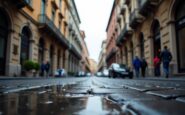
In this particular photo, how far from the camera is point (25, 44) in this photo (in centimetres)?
2000

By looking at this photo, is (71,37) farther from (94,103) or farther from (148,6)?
(94,103)

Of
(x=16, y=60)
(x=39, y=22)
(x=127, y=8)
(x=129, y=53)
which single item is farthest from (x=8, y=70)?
(x=127, y=8)

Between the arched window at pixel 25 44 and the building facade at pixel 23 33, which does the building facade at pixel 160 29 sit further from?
the arched window at pixel 25 44

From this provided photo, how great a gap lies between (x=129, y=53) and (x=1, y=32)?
15684 mm

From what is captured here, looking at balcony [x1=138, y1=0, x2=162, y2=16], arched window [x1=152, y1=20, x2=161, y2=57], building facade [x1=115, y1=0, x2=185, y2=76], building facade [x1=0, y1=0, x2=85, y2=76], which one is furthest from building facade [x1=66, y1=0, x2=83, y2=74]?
arched window [x1=152, y1=20, x2=161, y2=57]

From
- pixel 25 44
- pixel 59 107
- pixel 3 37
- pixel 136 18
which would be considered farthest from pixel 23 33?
pixel 59 107

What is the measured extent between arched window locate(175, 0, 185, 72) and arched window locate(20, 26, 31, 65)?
11.2 metres

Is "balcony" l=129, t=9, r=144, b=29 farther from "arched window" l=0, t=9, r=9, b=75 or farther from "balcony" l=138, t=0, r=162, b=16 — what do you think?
"arched window" l=0, t=9, r=9, b=75

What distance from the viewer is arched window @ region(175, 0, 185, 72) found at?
13.8m

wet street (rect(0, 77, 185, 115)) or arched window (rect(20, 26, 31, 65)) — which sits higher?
arched window (rect(20, 26, 31, 65))

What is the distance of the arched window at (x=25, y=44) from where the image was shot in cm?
1919

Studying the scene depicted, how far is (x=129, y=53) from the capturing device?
28.0m

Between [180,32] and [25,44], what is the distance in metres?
11.8

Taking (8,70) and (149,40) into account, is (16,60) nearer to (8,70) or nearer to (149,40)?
(8,70)
